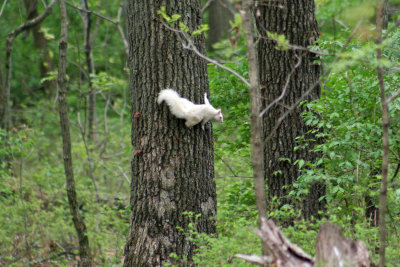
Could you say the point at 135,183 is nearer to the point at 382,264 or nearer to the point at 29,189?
the point at 382,264

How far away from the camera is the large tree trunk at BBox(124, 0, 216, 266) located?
A: 4016 millimetres

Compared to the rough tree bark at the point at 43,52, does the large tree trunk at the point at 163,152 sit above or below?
below

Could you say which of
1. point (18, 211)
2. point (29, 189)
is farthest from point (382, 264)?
point (29, 189)

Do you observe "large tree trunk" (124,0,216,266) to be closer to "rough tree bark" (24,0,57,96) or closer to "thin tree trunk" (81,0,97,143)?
"thin tree trunk" (81,0,97,143)

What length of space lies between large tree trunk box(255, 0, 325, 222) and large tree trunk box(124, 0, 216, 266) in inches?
43.0

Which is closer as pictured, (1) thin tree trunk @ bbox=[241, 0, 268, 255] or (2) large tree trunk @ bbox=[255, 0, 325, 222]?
(1) thin tree trunk @ bbox=[241, 0, 268, 255]

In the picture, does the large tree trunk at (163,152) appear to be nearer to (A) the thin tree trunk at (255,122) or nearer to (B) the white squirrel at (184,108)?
(B) the white squirrel at (184,108)

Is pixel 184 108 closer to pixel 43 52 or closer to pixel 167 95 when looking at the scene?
pixel 167 95

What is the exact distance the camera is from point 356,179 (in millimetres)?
3691

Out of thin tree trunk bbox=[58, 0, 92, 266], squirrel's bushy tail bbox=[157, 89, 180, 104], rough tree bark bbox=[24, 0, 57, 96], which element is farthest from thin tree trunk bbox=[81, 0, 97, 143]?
squirrel's bushy tail bbox=[157, 89, 180, 104]

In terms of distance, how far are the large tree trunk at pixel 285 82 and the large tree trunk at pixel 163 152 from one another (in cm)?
109

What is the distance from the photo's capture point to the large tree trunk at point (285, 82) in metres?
4.89

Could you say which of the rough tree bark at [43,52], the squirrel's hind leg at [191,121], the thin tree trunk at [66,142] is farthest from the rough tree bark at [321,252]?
the rough tree bark at [43,52]

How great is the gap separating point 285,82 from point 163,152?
1913 mm
